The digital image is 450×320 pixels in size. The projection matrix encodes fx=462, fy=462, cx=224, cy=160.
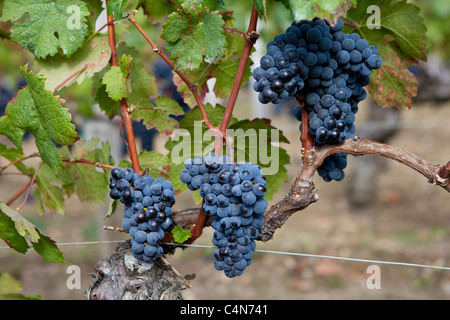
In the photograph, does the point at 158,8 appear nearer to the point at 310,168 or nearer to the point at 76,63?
the point at 76,63

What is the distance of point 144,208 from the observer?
2.87 feet

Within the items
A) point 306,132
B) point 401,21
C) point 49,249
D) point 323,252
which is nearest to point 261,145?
point 306,132

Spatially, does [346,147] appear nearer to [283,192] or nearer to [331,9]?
[331,9]

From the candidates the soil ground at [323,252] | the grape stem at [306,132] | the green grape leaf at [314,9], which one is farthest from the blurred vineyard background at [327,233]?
the green grape leaf at [314,9]

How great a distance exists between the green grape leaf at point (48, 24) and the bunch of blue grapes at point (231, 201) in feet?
1.24

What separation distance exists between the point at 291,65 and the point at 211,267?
2855 millimetres

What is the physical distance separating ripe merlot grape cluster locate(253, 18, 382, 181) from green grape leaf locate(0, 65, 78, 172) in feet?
1.19

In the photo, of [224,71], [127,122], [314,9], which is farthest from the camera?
[224,71]

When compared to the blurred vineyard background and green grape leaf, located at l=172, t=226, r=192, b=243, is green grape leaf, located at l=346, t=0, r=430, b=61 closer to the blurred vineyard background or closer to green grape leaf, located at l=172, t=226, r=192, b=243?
green grape leaf, located at l=172, t=226, r=192, b=243

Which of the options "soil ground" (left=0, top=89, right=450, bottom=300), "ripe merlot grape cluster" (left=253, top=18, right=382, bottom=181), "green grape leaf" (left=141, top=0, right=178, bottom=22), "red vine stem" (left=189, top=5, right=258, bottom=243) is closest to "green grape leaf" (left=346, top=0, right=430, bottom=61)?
"ripe merlot grape cluster" (left=253, top=18, right=382, bottom=181)

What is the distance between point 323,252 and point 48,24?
3052 millimetres

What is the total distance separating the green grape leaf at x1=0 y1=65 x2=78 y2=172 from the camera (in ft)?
2.79
